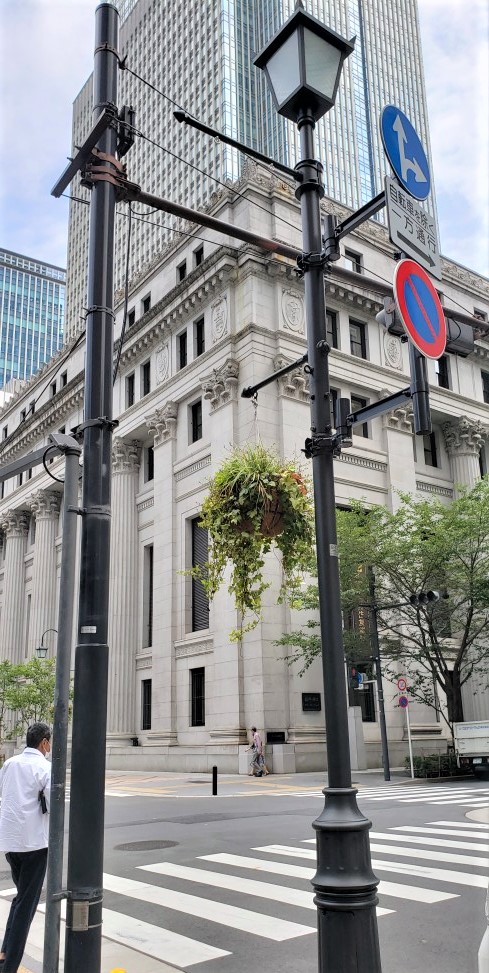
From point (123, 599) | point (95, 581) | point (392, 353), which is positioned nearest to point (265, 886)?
point (95, 581)

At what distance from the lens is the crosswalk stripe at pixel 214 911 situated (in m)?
7.65

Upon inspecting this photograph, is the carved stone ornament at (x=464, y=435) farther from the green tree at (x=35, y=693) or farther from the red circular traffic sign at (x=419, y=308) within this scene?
the red circular traffic sign at (x=419, y=308)

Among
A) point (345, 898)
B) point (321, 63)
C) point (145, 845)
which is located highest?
point (321, 63)

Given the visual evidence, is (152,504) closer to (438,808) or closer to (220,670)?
(220,670)

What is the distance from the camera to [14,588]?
60.2 metres

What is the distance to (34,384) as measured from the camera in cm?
6200

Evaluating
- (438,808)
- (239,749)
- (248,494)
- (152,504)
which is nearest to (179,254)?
(152,504)

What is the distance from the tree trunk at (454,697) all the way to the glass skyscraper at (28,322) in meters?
116

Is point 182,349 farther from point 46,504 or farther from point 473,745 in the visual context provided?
point 473,745

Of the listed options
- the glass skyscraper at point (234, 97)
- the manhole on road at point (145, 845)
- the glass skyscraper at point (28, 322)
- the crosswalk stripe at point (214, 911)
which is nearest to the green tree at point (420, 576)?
the manhole on road at point (145, 845)

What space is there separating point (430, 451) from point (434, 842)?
33.5 m

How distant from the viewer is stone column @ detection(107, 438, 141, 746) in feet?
133

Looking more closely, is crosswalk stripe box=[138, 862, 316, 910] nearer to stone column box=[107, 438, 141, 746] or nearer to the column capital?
stone column box=[107, 438, 141, 746]

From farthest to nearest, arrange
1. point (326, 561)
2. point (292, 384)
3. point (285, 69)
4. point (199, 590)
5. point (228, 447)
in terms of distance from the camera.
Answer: point (199, 590), point (292, 384), point (228, 447), point (285, 69), point (326, 561)
